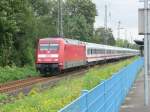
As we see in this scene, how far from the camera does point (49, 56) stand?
1598 inches

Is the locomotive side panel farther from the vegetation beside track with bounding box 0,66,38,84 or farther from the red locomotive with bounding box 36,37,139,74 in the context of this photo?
the vegetation beside track with bounding box 0,66,38,84

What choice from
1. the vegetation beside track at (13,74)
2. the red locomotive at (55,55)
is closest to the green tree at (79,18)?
the red locomotive at (55,55)

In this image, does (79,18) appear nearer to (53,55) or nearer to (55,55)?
(53,55)

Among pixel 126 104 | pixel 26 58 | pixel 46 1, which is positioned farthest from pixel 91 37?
pixel 126 104

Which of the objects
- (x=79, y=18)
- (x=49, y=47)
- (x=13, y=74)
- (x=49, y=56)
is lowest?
(x=13, y=74)

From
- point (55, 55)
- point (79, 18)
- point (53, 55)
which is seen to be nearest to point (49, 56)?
point (53, 55)

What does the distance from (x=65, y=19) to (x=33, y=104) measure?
3754 inches

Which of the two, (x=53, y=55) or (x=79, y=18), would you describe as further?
(x=79, y=18)

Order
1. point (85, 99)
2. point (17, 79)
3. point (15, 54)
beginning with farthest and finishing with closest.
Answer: point (15, 54), point (17, 79), point (85, 99)

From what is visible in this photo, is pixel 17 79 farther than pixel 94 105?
Yes

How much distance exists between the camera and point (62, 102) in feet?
29.3

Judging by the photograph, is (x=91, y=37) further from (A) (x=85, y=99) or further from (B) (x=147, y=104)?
(A) (x=85, y=99)

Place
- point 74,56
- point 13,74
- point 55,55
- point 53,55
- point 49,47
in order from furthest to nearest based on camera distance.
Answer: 1. point 74,56
2. point 49,47
3. point 53,55
4. point 55,55
5. point 13,74

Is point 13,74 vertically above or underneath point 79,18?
underneath
